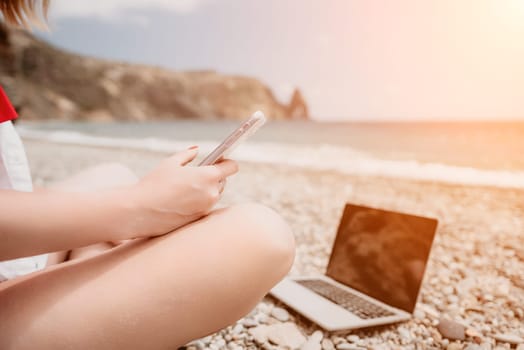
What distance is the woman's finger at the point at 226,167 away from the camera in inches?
39.4

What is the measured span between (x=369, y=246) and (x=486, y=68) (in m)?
5.70

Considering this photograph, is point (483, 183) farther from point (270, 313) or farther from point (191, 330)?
point (191, 330)

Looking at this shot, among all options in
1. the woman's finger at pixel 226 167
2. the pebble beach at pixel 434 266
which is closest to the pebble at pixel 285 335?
the pebble beach at pixel 434 266

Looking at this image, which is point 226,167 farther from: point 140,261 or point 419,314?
point 419,314

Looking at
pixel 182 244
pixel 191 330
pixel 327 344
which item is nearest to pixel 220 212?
pixel 182 244

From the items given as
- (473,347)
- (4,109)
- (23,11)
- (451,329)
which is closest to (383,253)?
(451,329)

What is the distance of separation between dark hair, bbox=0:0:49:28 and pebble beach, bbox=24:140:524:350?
1.43 metres

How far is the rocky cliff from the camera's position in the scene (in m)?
42.4

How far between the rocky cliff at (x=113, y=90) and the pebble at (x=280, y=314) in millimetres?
33016

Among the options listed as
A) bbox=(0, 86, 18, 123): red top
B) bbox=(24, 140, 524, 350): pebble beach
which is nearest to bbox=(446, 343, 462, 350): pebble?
bbox=(24, 140, 524, 350): pebble beach

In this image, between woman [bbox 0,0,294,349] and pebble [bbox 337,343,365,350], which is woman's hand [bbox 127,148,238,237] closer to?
woman [bbox 0,0,294,349]

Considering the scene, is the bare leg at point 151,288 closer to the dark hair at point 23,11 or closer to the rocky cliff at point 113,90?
the dark hair at point 23,11

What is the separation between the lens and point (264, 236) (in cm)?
95

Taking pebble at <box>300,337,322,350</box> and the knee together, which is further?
pebble at <box>300,337,322,350</box>
